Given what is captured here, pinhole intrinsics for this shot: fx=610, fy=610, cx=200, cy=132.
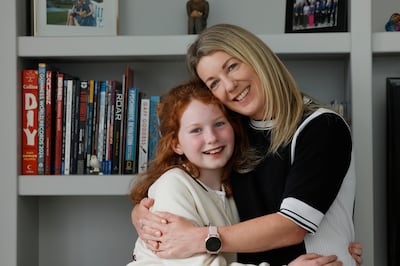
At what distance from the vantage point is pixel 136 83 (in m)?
2.33

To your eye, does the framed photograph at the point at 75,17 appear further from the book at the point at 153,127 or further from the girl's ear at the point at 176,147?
the girl's ear at the point at 176,147

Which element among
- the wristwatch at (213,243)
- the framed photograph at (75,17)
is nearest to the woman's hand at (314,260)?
the wristwatch at (213,243)

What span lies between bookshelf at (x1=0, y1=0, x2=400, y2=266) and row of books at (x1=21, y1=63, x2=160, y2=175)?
0.05m

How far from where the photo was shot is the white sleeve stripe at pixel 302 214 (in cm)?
154

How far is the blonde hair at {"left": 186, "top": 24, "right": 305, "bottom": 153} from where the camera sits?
166 cm

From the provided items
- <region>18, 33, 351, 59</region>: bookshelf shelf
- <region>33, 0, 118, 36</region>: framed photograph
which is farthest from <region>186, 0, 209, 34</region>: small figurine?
<region>33, 0, 118, 36</region>: framed photograph

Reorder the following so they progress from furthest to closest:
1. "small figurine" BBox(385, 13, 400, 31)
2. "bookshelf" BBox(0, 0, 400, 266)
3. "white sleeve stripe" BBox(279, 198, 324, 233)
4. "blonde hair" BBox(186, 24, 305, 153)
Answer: "small figurine" BBox(385, 13, 400, 31), "bookshelf" BBox(0, 0, 400, 266), "blonde hair" BBox(186, 24, 305, 153), "white sleeve stripe" BBox(279, 198, 324, 233)

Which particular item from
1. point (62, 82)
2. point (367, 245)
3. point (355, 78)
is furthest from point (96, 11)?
point (367, 245)

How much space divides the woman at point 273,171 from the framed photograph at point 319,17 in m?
0.43

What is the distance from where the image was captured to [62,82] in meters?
2.10

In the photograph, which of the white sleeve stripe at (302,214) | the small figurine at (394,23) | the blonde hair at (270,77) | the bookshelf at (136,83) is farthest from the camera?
the small figurine at (394,23)

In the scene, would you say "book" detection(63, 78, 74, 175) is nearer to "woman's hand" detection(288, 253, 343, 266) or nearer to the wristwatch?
the wristwatch

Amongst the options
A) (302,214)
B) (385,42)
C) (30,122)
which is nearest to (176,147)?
(302,214)

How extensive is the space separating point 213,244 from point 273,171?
277mm
